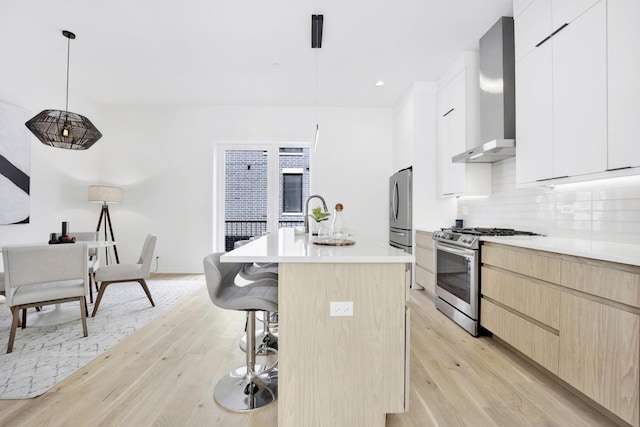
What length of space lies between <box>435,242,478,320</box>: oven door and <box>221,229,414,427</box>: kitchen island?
150 cm

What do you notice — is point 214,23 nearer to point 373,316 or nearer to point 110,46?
point 110,46

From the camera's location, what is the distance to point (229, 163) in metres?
5.20

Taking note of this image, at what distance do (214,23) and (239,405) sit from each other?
10.5 feet

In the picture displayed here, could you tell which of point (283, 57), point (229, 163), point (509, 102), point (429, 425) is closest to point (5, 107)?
point (229, 163)

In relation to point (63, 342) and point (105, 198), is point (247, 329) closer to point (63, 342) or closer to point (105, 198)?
point (63, 342)

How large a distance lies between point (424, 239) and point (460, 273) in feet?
3.37

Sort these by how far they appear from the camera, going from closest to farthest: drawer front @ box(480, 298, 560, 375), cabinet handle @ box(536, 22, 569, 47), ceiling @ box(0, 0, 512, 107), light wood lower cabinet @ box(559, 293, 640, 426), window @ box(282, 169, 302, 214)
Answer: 1. light wood lower cabinet @ box(559, 293, 640, 426)
2. drawer front @ box(480, 298, 560, 375)
3. cabinet handle @ box(536, 22, 569, 47)
4. ceiling @ box(0, 0, 512, 107)
5. window @ box(282, 169, 302, 214)

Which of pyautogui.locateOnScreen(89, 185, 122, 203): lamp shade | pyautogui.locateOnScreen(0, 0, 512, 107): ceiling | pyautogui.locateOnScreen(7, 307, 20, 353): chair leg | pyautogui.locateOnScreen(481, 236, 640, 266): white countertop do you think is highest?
pyautogui.locateOnScreen(0, 0, 512, 107): ceiling

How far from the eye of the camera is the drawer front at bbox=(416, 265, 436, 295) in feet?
11.5

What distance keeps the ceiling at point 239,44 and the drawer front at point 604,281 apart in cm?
236


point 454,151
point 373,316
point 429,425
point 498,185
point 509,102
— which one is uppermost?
point 509,102

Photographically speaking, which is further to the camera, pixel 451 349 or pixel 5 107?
pixel 5 107

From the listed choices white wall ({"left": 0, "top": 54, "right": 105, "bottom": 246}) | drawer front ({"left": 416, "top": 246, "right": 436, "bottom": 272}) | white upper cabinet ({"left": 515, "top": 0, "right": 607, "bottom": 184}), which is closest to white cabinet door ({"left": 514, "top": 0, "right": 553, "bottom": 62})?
white upper cabinet ({"left": 515, "top": 0, "right": 607, "bottom": 184})

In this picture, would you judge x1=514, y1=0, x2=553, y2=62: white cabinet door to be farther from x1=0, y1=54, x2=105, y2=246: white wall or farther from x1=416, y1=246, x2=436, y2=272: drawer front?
x1=0, y1=54, x2=105, y2=246: white wall
